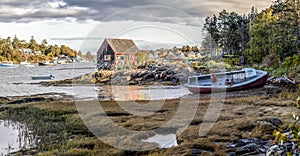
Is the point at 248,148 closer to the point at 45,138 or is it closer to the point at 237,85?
the point at 45,138

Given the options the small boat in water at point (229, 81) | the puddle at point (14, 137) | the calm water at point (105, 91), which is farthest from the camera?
the calm water at point (105, 91)

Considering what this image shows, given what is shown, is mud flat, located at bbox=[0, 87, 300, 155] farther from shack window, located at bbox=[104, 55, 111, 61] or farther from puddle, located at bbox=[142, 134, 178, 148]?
shack window, located at bbox=[104, 55, 111, 61]

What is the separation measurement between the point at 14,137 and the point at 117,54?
34556 mm

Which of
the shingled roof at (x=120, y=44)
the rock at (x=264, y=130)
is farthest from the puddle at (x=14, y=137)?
the shingled roof at (x=120, y=44)

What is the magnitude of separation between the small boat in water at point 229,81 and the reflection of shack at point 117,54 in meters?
17.7

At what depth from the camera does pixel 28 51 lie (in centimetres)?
13338

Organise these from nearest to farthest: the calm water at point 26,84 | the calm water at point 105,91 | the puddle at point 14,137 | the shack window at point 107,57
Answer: the puddle at point 14,137, the calm water at point 105,91, the calm water at point 26,84, the shack window at point 107,57

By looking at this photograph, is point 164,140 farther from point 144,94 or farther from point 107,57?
point 107,57

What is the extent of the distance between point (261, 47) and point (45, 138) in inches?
1347

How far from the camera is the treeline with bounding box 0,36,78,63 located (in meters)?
118

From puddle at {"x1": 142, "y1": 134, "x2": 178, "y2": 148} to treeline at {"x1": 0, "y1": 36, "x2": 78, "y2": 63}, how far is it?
115 m

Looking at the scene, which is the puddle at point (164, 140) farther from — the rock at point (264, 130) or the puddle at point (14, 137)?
the puddle at point (14, 137)

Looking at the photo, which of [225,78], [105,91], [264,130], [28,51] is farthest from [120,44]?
[28,51]

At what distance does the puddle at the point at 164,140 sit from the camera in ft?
32.0
